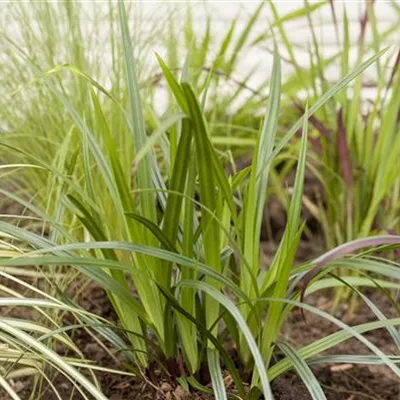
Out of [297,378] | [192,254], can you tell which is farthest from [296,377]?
[192,254]

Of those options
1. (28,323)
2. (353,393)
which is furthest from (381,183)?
(28,323)

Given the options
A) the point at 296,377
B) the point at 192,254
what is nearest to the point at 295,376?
the point at 296,377

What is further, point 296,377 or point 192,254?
point 296,377

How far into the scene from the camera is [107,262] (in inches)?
43.0

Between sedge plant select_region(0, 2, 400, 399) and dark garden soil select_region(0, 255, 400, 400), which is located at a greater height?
sedge plant select_region(0, 2, 400, 399)

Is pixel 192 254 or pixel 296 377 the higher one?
pixel 192 254

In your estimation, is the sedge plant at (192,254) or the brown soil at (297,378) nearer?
the sedge plant at (192,254)

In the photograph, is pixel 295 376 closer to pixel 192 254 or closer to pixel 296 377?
pixel 296 377

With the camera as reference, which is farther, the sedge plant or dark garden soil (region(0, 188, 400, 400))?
dark garden soil (region(0, 188, 400, 400))

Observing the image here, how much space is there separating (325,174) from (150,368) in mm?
693

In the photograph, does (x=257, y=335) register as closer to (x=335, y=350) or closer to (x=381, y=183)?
(x=335, y=350)

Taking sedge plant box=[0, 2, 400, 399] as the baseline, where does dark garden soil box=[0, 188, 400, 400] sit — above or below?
below

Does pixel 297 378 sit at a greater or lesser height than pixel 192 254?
lesser

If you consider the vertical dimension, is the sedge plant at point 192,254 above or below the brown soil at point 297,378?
above
